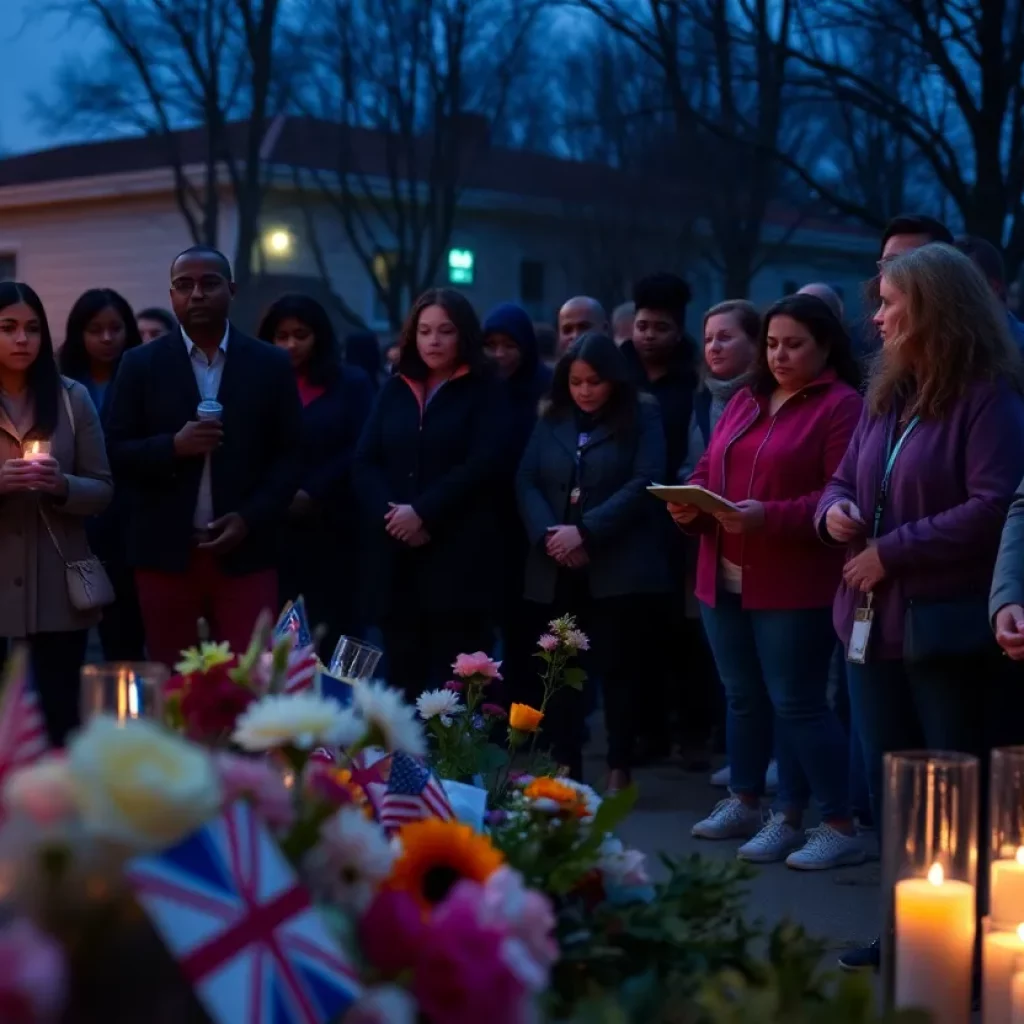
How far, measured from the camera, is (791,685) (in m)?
6.02

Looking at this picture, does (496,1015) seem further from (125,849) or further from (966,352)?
(966,352)

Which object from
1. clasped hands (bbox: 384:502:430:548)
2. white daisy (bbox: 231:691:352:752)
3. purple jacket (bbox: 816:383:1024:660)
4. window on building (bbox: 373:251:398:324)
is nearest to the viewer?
white daisy (bbox: 231:691:352:752)

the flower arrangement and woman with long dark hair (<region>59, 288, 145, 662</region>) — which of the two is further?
woman with long dark hair (<region>59, 288, 145, 662</region>)

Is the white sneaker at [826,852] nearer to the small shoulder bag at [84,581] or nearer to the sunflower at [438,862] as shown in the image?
the small shoulder bag at [84,581]

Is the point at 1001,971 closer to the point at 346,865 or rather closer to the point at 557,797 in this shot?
the point at 557,797

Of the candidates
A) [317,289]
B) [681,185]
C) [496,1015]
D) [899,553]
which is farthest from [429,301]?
[681,185]

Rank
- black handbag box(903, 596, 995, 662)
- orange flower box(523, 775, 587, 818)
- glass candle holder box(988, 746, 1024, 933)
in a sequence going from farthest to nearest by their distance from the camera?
black handbag box(903, 596, 995, 662), glass candle holder box(988, 746, 1024, 933), orange flower box(523, 775, 587, 818)

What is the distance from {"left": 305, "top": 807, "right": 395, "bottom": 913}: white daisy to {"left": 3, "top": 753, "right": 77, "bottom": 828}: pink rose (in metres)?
0.35

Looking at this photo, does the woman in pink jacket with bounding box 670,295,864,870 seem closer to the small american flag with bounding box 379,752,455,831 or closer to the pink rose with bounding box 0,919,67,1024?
the small american flag with bounding box 379,752,455,831

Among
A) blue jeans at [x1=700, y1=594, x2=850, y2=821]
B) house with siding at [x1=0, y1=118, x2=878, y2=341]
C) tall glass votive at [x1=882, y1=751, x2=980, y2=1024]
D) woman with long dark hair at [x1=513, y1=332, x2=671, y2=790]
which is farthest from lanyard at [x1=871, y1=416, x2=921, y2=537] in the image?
house with siding at [x1=0, y1=118, x2=878, y2=341]

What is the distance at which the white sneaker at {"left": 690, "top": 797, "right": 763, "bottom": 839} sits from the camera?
21.0ft

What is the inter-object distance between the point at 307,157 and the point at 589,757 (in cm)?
1953

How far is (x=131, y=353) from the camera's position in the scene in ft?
21.3

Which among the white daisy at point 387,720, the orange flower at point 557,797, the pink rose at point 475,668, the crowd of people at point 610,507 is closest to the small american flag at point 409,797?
the orange flower at point 557,797
